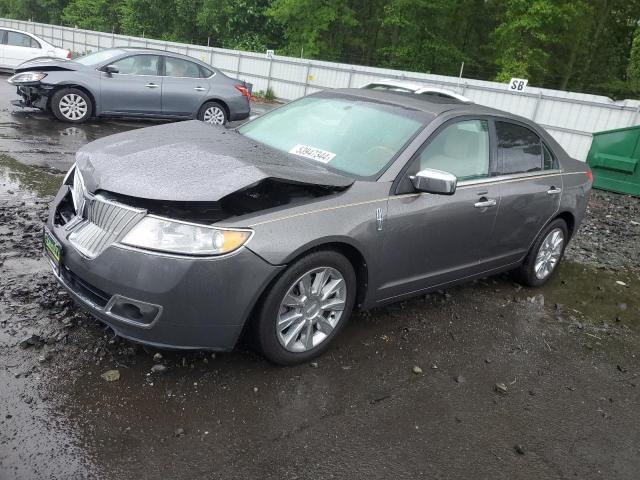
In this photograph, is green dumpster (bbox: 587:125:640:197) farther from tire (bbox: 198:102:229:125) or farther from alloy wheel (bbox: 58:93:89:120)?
alloy wheel (bbox: 58:93:89:120)

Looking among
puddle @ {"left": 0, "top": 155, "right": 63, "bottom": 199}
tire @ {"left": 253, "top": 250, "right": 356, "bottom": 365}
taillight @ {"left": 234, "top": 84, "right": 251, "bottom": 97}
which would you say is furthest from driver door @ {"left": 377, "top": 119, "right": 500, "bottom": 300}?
taillight @ {"left": 234, "top": 84, "right": 251, "bottom": 97}

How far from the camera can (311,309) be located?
3.25 metres

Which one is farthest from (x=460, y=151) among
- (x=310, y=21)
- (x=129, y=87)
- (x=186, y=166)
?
(x=310, y=21)

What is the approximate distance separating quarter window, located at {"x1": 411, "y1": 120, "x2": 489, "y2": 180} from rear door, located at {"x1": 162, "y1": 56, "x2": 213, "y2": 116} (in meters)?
8.09

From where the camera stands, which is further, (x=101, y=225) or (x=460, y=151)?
(x=460, y=151)

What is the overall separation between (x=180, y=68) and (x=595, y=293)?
8.94 m

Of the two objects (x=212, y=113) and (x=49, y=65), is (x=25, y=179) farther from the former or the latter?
(x=212, y=113)

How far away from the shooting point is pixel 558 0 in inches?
1102

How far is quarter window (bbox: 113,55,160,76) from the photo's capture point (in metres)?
10.3

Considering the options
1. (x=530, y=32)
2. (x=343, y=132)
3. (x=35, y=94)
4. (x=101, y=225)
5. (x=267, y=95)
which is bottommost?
(x=267, y=95)

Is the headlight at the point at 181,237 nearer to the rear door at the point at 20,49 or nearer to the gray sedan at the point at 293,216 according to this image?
the gray sedan at the point at 293,216

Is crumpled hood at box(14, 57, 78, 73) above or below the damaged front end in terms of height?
above

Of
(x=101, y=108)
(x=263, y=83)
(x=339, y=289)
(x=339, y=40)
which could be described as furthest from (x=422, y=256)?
(x=339, y=40)

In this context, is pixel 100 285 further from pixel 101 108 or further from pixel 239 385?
pixel 101 108
